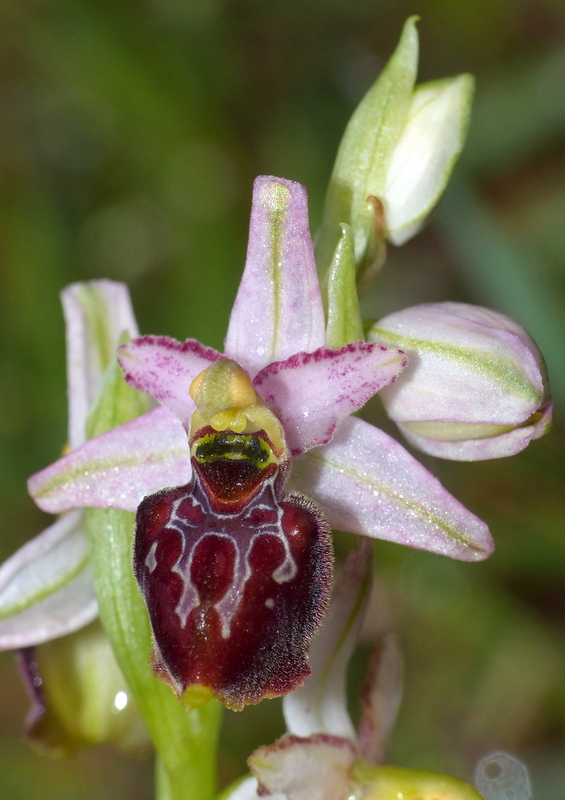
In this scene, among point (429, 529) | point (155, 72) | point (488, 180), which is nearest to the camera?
point (429, 529)

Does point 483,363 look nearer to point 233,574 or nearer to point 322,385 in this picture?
point 322,385

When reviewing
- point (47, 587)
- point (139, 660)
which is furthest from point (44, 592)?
point (139, 660)

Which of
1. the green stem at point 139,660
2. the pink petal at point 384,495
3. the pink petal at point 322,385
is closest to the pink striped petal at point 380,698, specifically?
the green stem at point 139,660

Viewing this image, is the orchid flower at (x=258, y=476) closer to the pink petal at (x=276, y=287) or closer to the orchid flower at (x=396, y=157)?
the pink petal at (x=276, y=287)

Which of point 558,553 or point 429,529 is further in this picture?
point 558,553

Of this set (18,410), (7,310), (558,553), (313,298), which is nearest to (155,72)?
(7,310)

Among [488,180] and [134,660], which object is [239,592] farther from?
[488,180]
